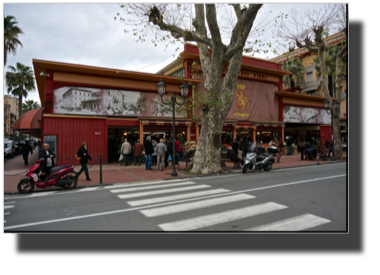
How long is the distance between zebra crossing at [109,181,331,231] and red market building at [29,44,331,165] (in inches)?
201

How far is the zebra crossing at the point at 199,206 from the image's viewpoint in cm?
458

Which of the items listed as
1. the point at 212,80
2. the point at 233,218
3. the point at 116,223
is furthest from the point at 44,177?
the point at 212,80

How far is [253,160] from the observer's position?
11.8m

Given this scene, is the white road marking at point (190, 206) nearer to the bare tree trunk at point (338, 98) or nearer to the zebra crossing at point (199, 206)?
the zebra crossing at point (199, 206)

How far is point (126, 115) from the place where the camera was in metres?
17.7

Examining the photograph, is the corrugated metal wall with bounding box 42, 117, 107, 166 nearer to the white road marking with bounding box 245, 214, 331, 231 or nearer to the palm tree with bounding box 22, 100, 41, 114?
the white road marking with bounding box 245, 214, 331, 231

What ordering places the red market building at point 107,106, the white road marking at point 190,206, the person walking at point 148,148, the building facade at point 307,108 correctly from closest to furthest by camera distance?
the white road marking at point 190,206 < the person walking at point 148,148 < the red market building at point 107,106 < the building facade at point 307,108

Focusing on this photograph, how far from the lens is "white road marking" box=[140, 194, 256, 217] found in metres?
5.49

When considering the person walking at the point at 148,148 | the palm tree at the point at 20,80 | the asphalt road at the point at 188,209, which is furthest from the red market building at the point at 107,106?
the palm tree at the point at 20,80

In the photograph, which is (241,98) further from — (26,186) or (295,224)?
(295,224)

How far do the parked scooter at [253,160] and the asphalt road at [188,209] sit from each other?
3.20 meters

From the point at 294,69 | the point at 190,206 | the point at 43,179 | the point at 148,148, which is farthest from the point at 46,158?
the point at 294,69

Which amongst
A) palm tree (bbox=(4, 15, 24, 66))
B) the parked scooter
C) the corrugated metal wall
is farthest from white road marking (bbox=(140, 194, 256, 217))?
palm tree (bbox=(4, 15, 24, 66))

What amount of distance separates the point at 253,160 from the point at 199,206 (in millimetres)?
6632
